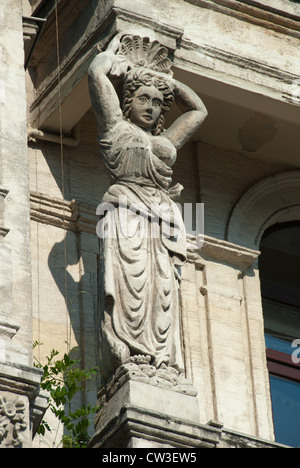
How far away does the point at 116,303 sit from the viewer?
1251cm

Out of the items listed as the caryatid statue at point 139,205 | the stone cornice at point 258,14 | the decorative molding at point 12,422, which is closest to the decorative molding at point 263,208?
the stone cornice at point 258,14

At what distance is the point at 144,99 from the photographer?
13539mm

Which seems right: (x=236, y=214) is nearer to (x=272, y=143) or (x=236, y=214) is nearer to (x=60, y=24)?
(x=272, y=143)

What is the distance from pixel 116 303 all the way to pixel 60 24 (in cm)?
332

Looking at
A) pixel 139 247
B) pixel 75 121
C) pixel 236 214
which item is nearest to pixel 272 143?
pixel 236 214

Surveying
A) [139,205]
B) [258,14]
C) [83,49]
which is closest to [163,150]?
[139,205]

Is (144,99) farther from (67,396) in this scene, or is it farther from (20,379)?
(20,379)

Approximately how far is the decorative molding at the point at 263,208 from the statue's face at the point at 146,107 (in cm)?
223

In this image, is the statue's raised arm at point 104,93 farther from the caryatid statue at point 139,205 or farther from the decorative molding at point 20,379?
the decorative molding at point 20,379

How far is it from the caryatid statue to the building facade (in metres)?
0.56

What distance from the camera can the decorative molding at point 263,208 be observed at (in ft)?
51.3

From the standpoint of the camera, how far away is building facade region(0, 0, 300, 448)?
46.9 feet

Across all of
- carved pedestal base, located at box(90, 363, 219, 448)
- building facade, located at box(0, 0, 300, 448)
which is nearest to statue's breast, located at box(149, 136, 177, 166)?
building facade, located at box(0, 0, 300, 448)

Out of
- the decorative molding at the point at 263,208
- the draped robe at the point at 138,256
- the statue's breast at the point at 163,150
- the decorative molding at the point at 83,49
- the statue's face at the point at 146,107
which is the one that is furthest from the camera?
the decorative molding at the point at 263,208
